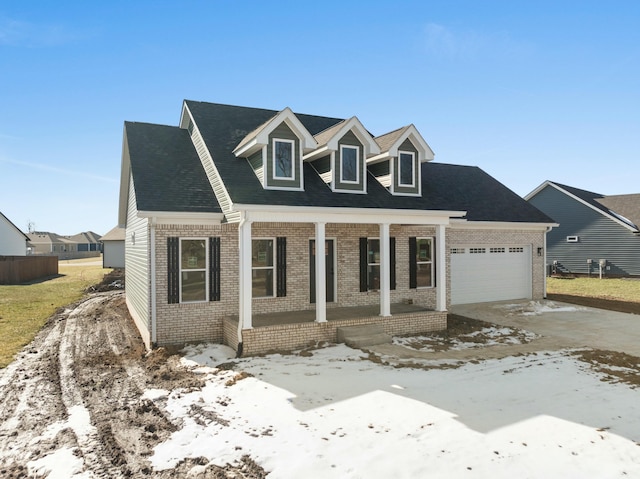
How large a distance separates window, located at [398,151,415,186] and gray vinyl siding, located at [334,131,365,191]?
146cm

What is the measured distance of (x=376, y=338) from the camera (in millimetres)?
10422

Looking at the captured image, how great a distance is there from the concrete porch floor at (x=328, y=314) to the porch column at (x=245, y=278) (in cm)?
55

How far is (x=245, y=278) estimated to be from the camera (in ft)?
31.7

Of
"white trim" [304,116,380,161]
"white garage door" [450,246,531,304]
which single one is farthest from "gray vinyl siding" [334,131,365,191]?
"white garage door" [450,246,531,304]

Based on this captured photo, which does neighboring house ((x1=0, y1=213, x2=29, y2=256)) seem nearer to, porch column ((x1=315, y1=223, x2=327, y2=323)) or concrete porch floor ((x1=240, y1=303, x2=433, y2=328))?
concrete porch floor ((x1=240, y1=303, x2=433, y2=328))

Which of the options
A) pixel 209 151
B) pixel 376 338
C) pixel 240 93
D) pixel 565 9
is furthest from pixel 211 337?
pixel 565 9

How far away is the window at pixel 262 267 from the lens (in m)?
11.8

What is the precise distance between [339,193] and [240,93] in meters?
7.97

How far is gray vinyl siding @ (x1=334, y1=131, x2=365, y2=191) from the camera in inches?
470

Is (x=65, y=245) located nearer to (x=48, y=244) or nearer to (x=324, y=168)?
(x=48, y=244)

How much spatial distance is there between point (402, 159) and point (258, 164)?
4.72 meters

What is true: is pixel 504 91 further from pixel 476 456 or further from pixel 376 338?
pixel 476 456

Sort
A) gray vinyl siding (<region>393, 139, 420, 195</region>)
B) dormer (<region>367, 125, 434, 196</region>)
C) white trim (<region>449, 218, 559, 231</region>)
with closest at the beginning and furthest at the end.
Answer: dormer (<region>367, 125, 434, 196</region>) → gray vinyl siding (<region>393, 139, 420, 195</region>) → white trim (<region>449, 218, 559, 231</region>)

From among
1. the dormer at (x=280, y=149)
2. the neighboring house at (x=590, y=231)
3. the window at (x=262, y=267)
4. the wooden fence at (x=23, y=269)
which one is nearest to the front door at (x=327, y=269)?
the window at (x=262, y=267)
